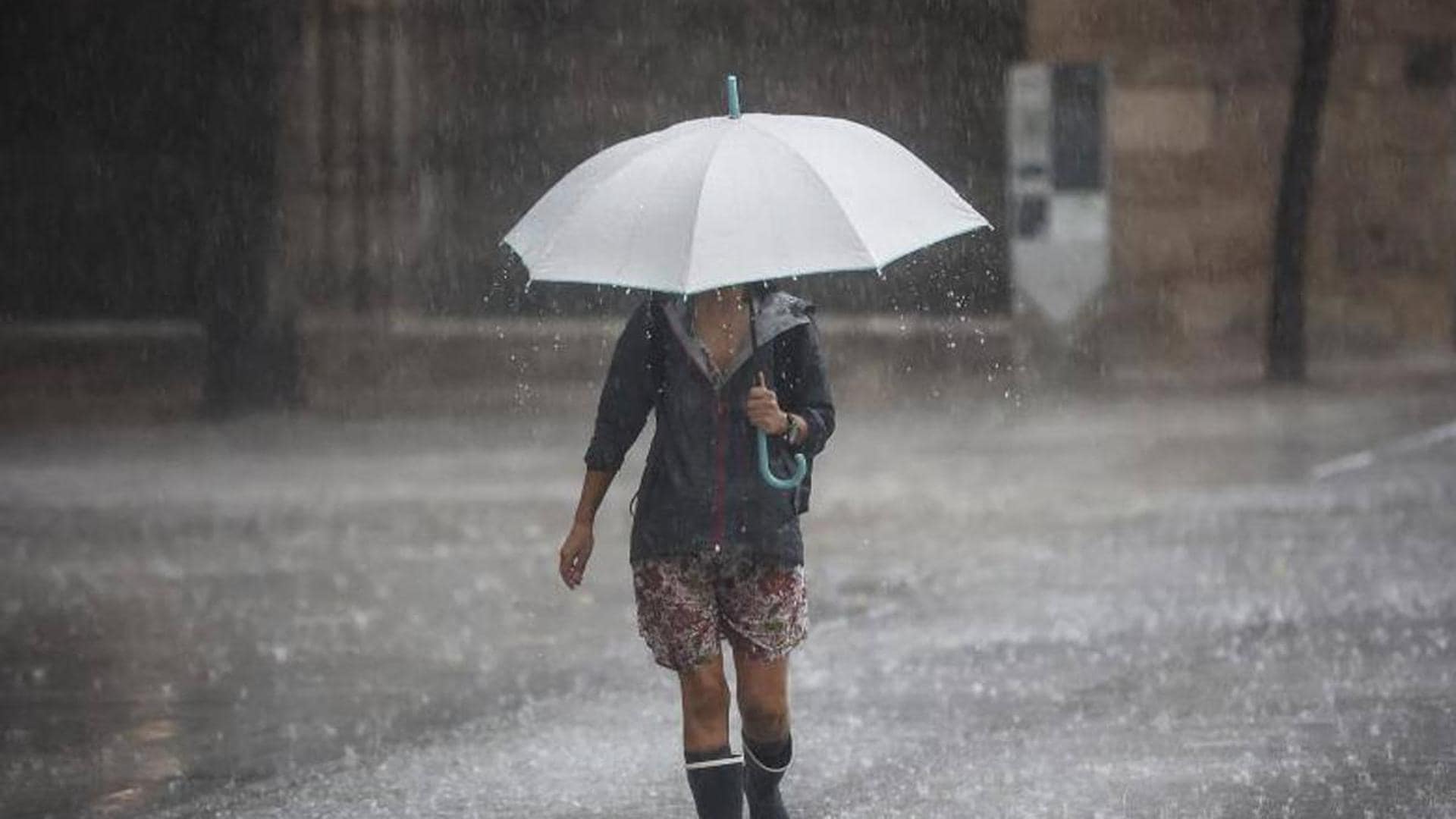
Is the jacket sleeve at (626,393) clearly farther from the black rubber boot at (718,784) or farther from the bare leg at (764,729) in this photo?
the black rubber boot at (718,784)

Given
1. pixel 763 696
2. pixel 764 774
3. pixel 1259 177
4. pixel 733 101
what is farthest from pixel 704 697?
pixel 1259 177

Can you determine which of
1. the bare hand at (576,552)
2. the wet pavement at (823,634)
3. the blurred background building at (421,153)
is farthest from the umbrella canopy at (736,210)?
the blurred background building at (421,153)

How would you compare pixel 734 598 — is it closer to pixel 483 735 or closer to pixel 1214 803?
pixel 1214 803

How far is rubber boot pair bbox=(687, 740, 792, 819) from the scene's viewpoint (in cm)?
645

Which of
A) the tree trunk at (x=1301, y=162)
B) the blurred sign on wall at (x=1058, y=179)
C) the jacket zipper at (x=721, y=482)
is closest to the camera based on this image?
the jacket zipper at (x=721, y=482)

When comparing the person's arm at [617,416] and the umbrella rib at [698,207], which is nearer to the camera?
the umbrella rib at [698,207]

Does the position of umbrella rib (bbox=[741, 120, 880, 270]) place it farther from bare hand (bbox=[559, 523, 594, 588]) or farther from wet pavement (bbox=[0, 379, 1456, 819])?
wet pavement (bbox=[0, 379, 1456, 819])

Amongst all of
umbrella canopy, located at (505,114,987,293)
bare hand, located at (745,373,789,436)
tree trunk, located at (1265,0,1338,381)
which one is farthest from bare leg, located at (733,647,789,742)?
tree trunk, located at (1265,0,1338,381)

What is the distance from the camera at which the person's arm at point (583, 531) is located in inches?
253

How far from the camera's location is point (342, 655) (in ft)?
34.0

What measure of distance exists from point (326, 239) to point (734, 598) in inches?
640

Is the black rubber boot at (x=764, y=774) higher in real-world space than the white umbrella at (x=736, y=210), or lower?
lower

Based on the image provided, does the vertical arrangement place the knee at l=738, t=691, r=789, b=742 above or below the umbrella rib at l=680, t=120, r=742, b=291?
below

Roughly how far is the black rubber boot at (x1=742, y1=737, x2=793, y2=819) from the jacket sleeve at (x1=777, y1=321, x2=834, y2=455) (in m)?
0.63
